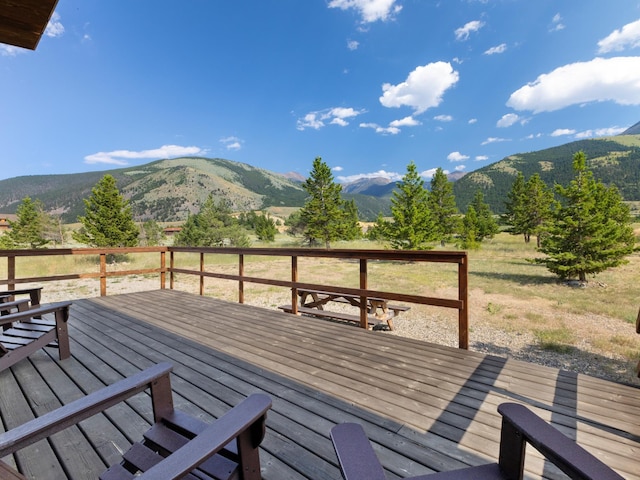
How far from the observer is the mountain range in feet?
267

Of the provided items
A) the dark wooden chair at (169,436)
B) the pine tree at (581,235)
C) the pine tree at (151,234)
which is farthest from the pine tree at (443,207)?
the dark wooden chair at (169,436)

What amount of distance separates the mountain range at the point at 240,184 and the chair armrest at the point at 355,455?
2794 inches

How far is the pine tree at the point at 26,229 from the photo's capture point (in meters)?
24.0

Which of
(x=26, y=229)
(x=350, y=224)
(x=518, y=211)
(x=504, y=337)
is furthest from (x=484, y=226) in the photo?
(x=26, y=229)

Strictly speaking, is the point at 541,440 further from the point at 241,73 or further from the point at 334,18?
the point at 241,73

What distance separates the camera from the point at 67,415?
0.94 m

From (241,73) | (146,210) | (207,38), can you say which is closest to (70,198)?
(146,210)

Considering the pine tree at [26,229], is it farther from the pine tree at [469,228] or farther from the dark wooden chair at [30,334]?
the pine tree at [469,228]

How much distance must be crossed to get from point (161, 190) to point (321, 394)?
12021cm

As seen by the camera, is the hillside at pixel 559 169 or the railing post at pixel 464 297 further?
the hillside at pixel 559 169

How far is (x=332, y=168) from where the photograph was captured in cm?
2517

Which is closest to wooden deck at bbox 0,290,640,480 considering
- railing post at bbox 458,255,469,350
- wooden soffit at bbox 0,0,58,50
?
railing post at bbox 458,255,469,350

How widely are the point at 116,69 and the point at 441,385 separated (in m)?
35.7

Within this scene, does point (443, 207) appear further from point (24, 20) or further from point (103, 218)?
point (24, 20)
